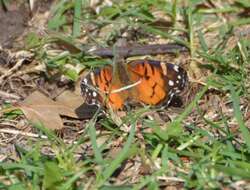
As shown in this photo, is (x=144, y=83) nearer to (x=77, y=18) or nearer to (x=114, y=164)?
(x=114, y=164)

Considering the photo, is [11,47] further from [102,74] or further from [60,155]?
[60,155]

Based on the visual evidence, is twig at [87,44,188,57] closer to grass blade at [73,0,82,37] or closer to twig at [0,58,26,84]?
grass blade at [73,0,82,37]

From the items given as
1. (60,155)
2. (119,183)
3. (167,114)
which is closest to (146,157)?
(119,183)

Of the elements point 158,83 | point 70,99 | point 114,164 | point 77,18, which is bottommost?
point 114,164

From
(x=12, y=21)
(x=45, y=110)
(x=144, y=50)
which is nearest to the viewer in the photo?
(x=45, y=110)

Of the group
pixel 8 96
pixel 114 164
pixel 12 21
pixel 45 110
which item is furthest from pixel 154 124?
pixel 12 21

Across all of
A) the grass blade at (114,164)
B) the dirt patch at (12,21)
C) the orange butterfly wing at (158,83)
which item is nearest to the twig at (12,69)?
the dirt patch at (12,21)

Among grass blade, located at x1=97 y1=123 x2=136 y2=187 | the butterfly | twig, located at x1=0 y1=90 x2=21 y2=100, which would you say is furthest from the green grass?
twig, located at x1=0 y1=90 x2=21 y2=100
